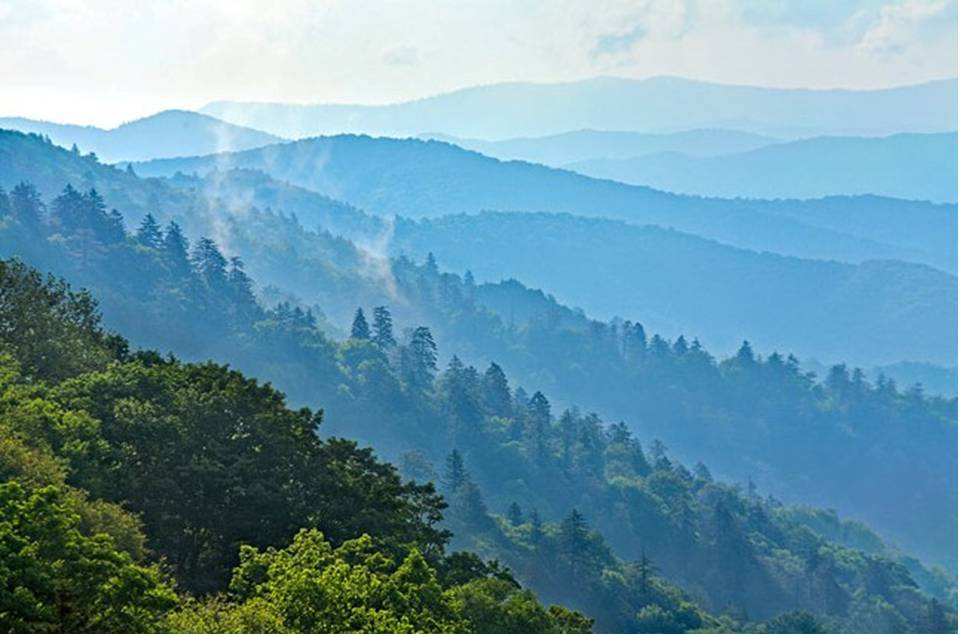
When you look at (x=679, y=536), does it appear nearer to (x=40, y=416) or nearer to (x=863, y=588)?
(x=863, y=588)

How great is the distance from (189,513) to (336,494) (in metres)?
5.15

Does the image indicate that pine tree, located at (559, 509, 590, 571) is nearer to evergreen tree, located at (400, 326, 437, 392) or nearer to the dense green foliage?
the dense green foliage

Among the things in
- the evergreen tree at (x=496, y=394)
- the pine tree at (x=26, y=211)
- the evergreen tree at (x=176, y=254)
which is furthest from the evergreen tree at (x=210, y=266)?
the evergreen tree at (x=496, y=394)

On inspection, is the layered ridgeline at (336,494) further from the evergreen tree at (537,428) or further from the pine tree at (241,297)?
the pine tree at (241,297)

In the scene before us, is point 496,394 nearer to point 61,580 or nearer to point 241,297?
point 241,297

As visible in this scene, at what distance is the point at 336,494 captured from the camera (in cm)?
3712

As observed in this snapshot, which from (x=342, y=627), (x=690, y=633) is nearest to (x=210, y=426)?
(x=342, y=627)

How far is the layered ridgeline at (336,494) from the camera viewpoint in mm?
24359

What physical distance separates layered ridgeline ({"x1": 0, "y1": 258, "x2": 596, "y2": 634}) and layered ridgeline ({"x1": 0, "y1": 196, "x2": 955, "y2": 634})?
0.08 meters

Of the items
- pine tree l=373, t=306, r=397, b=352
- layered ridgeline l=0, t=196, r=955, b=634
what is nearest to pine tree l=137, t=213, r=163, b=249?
layered ridgeline l=0, t=196, r=955, b=634

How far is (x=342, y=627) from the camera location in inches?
842

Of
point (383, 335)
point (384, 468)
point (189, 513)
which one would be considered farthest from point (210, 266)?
point (189, 513)

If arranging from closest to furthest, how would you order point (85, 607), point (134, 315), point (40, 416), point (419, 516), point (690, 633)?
point (85, 607), point (40, 416), point (419, 516), point (690, 633), point (134, 315)

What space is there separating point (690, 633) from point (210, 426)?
2174 inches
